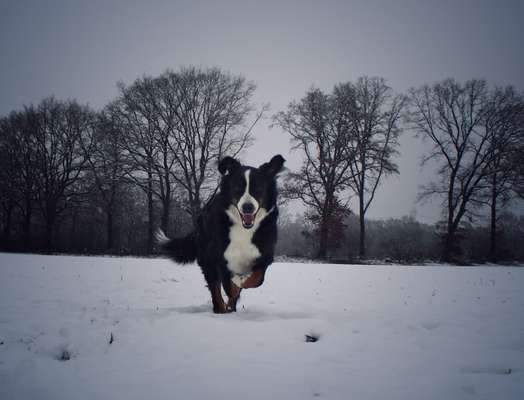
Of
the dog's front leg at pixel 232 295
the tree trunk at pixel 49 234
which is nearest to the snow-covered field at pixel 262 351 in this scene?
the dog's front leg at pixel 232 295

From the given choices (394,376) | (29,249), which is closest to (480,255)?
(394,376)

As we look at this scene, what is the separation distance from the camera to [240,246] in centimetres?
436

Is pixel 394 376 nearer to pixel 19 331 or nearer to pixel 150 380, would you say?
pixel 150 380

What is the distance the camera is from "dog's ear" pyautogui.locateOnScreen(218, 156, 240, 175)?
4422 mm

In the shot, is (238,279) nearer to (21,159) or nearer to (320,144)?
(320,144)

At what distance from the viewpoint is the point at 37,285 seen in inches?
244

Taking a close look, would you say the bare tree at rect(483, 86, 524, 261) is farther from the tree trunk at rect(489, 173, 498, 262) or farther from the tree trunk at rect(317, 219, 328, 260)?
the tree trunk at rect(317, 219, 328, 260)

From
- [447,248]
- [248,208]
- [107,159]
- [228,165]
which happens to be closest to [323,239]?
[447,248]

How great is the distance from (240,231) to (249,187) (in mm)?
724

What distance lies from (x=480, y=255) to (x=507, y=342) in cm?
2413

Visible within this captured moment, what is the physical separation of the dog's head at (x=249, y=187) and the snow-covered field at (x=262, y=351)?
1475 millimetres

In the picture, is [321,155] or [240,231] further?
A: [321,155]

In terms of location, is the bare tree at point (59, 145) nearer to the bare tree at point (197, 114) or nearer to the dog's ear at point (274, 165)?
the bare tree at point (197, 114)

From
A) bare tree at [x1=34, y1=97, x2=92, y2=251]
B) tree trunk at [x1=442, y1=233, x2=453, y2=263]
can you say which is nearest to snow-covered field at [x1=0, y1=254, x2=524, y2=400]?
tree trunk at [x1=442, y1=233, x2=453, y2=263]
